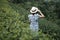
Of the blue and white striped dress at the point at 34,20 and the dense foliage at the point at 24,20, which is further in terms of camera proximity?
the blue and white striped dress at the point at 34,20

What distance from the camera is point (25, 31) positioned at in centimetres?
865

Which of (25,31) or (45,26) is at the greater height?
(25,31)

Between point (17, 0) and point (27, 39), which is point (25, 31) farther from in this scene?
point (17, 0)

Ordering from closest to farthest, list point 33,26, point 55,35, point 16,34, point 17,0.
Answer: point 16,34 < point 33,26 < point 55,35 < point 17,0

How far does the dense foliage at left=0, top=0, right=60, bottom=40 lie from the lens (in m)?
8.57

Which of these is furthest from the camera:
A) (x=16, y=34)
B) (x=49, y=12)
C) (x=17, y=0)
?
(x=17, y=0)

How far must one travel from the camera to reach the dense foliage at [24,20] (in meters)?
8.57

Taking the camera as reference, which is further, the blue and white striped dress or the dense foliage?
the blue and white striped dress

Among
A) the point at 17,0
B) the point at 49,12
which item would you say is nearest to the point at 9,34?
the point at 49,12

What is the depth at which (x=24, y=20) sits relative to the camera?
1370 centimetres

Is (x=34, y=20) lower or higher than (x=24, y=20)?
higher

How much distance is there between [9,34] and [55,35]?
6.09 m

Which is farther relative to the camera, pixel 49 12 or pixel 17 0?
pixel 17 0

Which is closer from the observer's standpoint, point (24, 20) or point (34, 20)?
point (34, 20)
